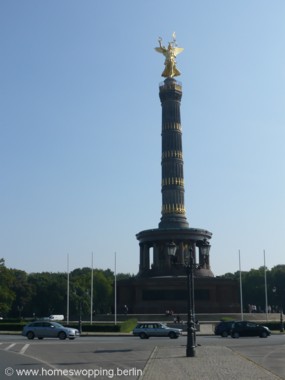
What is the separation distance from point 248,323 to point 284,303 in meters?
71.5

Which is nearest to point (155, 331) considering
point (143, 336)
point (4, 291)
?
point (143, 336)

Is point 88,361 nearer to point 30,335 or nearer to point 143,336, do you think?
point 143,336

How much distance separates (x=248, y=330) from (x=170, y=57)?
50.0 meters

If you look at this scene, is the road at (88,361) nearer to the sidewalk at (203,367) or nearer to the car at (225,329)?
the sidewalk at (203,367)

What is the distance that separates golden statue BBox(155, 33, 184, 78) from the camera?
8056 centimetres

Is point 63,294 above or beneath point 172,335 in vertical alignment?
above

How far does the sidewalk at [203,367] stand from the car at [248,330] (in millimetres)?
14167

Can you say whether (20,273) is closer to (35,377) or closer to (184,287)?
(184,287)

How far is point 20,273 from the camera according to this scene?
119 metres

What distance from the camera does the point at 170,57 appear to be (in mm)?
81438

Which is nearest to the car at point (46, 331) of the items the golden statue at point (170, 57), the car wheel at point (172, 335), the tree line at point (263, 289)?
the car wheel at point (172, 335)

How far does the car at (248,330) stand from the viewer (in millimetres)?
40406

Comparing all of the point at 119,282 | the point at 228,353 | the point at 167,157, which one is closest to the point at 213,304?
the point at 119,282

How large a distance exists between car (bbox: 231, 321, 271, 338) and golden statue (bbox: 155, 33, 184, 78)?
47.3 meters
